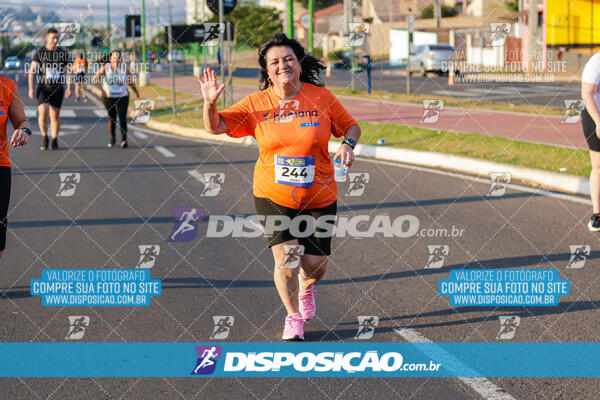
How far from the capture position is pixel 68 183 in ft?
36.6

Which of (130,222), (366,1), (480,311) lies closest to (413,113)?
(130,222)

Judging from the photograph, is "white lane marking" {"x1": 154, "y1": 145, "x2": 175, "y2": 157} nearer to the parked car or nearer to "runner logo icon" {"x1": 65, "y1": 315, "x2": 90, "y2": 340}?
the parked car

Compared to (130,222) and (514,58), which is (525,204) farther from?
(514,58)

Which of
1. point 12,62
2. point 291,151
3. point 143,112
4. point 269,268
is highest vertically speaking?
point 12,62

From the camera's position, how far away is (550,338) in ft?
16.6

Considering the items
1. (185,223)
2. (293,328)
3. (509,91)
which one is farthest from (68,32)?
(509,91)

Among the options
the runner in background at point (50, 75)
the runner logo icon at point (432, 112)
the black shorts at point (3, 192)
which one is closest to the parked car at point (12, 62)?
the runner in background at point (50, 75)

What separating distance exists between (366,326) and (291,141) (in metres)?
1.38

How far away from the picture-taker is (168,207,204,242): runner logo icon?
796cm

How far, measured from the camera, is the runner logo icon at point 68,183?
10416mm

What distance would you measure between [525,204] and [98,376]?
20.1ft

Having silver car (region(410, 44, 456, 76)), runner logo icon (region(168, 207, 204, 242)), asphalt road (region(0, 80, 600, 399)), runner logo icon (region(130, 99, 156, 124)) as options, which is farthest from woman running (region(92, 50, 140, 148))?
silver car (region(410, 44, 456, 76))

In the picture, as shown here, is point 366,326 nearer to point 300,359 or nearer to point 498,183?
point 300,359

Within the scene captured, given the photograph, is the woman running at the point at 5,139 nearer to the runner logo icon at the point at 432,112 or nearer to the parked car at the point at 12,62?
the parked car at the point at 12,62
